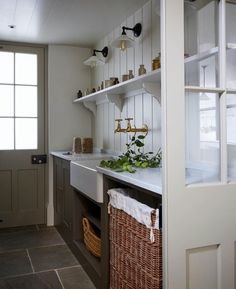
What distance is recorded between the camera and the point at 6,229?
152 inches

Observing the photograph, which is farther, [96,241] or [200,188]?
[96,241]

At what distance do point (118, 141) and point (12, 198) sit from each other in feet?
5.29

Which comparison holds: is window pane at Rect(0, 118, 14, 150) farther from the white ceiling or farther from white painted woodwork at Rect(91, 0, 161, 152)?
white painted woodwork at Rect(91, 0, 161, 152)

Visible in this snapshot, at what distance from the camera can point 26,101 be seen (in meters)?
4.00

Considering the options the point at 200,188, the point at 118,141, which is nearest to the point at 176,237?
the point at 200,188

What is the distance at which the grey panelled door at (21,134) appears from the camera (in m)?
3.90

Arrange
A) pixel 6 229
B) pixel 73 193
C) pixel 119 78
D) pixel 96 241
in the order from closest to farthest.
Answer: pixel 96 241, pixel 73 193, pixel 119 78, pixel 6 229

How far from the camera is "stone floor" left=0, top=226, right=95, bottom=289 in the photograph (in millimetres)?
2492

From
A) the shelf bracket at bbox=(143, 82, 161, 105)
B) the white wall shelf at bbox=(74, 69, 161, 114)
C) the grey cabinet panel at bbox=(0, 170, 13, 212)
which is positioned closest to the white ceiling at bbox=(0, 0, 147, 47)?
the white wall shelf at bbox=(74, 69, 161, 114)

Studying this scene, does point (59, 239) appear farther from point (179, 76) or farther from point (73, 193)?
point (179, 76)

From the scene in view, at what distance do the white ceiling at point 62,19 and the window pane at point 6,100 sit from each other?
59cm

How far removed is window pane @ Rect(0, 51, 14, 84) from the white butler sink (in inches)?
66.6

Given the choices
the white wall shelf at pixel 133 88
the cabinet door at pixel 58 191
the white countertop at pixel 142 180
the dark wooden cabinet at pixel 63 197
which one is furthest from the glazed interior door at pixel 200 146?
the cabinet door at pixel 58 191

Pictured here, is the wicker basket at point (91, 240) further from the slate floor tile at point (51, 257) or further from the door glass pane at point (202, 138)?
the door glass pane at point (202, 138)
